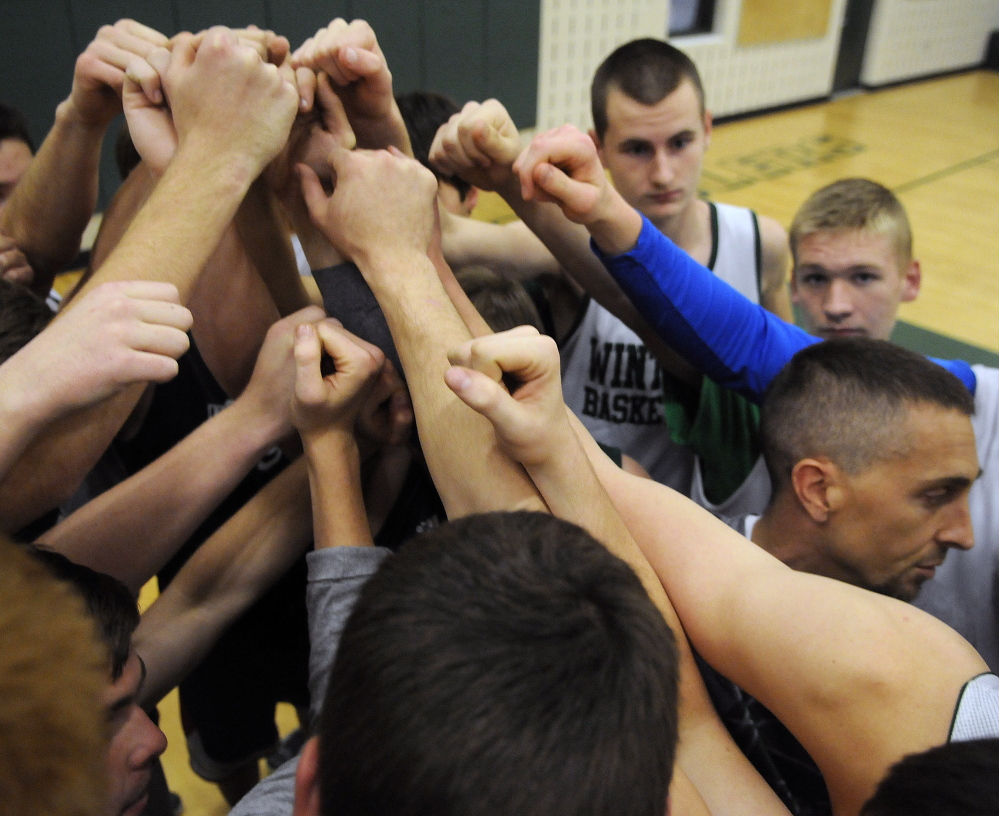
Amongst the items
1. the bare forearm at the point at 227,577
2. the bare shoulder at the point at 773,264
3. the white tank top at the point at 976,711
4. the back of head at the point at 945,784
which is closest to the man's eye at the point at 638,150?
the bare shoulder at the point at 773,264

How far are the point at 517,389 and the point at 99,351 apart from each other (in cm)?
50

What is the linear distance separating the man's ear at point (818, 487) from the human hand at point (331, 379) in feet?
2.68

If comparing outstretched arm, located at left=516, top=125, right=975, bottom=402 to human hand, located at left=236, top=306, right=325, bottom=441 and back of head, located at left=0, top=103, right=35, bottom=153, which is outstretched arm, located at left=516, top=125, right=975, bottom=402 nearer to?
human hand, located at left=236, top=306, right=325, bottom=441

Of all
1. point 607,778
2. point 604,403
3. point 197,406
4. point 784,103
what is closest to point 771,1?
point 784,103

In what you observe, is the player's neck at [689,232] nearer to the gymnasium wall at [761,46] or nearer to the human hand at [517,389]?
the human hand at [517,389]

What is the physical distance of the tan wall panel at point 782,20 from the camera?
7945 millimetres

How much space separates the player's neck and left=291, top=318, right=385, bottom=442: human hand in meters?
1.42

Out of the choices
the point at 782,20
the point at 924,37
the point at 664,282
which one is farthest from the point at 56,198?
the point at 924,37

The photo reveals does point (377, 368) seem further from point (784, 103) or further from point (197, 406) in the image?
point (784, 103)

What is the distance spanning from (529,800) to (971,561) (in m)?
1.21

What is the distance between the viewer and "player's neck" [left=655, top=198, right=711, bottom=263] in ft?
7.41

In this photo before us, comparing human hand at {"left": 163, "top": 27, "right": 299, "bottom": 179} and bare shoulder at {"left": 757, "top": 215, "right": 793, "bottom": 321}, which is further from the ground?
human hand at {"left": 163, "top": 27, "right": 299, "bottom": 179}

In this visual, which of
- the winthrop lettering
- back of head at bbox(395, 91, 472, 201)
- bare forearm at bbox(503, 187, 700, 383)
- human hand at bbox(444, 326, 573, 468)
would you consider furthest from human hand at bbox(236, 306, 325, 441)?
back of head at bbox(395, 91, 472, 201)

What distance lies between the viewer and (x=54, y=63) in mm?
4492
